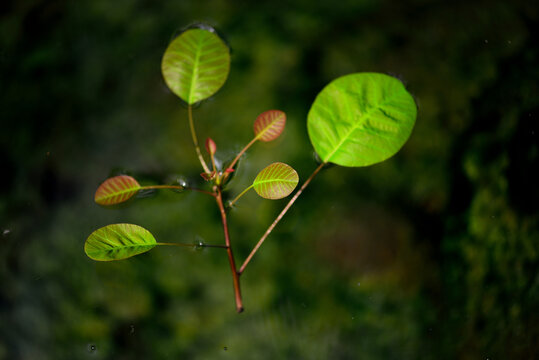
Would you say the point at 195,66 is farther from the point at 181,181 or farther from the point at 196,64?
the point at 181,181

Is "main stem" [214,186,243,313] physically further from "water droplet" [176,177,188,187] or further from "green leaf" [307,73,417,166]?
"green leaf" [307,73,417,166]

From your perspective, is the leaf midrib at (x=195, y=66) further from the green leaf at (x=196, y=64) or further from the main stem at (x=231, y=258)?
the main stem at (x=231, y=258)

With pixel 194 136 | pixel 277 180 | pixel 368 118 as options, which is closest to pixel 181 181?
pixel 194 136

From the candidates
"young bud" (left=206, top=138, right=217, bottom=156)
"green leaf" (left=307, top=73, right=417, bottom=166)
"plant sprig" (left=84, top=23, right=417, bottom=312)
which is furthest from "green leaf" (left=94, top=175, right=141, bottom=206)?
"green leaf" (left=307, top=73, right=417, bottom=166)

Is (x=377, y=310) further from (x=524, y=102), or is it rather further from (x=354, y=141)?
(x=524, y=102)

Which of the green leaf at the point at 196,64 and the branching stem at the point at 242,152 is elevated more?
the green leaf at the point at 196,64

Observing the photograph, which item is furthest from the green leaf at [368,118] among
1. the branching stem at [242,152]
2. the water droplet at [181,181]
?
the water droplet at [181,181]
